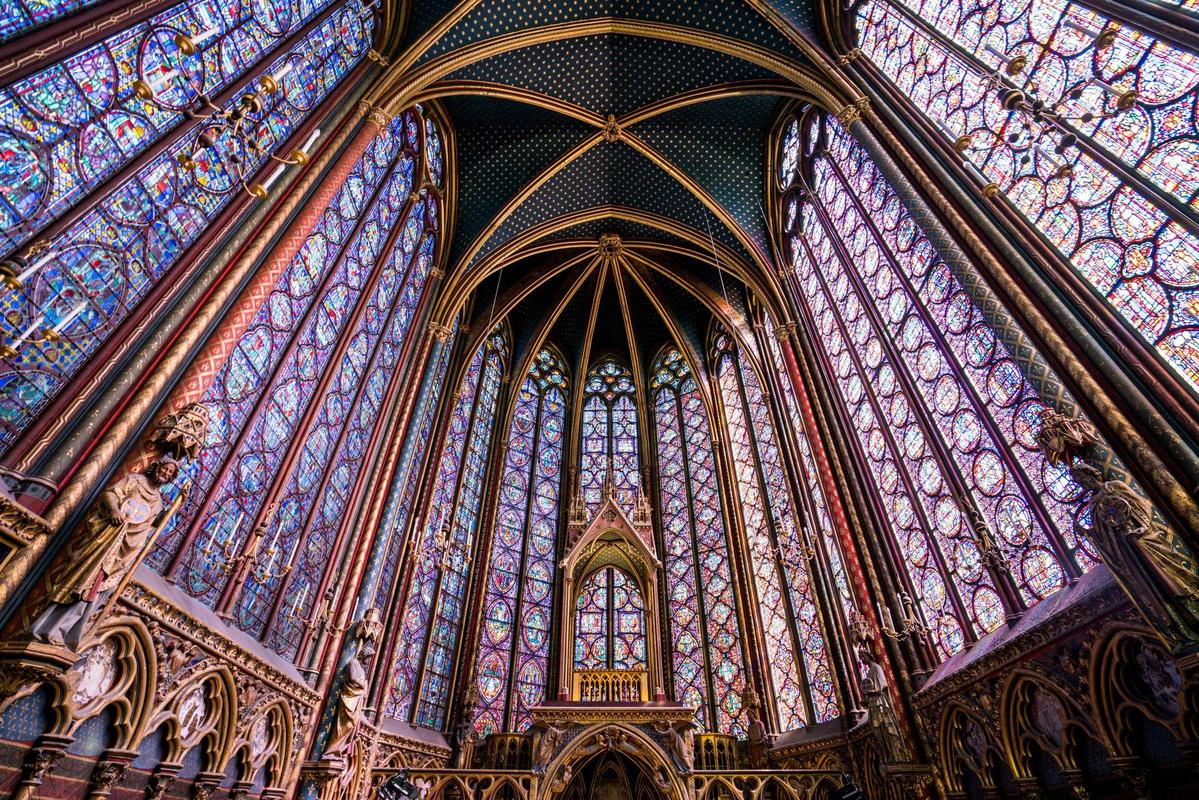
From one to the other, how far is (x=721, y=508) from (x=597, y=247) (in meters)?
9.23

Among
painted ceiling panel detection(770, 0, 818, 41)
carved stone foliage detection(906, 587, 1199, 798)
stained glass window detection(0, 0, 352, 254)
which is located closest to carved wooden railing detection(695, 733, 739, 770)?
carved stone foliage detection(906, 587, 1199, 798)

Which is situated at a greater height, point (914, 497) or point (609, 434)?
point (609, 434)

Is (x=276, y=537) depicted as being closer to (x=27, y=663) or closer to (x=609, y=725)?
(x=27, y=663)

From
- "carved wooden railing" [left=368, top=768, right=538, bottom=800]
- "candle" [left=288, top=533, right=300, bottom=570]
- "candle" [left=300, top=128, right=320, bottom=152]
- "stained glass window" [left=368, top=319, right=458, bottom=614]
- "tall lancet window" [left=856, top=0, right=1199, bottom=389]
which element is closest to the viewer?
"tall lancet window" [left=856, top=0, right=1199, bottom=389]

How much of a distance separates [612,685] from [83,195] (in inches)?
465

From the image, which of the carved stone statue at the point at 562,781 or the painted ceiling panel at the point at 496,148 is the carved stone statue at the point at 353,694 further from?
the painted ceiling panel at the point at 496,148

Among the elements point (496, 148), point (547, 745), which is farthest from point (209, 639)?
point (496, 148)

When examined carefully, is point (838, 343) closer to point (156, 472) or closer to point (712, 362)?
point (712, 362)

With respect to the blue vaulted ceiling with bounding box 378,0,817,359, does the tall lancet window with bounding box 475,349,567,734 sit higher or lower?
lower

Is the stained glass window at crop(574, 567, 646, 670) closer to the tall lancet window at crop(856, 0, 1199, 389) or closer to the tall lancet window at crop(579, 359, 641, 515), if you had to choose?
the tall lancet window at crop(579, 359, 641, 515)

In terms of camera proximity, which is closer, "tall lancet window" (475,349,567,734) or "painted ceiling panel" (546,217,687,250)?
"tall lancet window" (475,349,567,734)

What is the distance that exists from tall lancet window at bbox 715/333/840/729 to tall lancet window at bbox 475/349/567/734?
588cm

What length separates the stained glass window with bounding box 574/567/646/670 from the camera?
1519cm

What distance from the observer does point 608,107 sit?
612 inches
